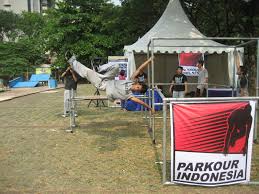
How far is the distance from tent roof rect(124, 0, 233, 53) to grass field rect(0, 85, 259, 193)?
2.57 m

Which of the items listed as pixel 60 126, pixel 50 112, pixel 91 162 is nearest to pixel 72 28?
pixel 50 112

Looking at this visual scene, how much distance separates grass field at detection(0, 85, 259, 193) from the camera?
19.5ft

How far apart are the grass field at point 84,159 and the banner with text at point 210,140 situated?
0.26m

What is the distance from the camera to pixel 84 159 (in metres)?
7.61

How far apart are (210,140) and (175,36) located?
857 centimetres

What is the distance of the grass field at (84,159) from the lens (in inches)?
233

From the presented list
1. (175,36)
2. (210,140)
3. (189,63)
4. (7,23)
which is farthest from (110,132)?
(7,23)

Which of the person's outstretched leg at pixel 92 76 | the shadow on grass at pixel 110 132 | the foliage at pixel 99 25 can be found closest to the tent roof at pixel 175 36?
the shadow on grass at pixel 110 132

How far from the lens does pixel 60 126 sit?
38.0ft

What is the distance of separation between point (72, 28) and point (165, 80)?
24.1m

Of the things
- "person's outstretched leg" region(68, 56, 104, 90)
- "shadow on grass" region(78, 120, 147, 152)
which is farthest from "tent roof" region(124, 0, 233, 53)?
"person's outstretched leg" region(68, 56, 104, 90)

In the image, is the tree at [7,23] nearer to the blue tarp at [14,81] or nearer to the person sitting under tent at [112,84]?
the blue tarp at [14,81]

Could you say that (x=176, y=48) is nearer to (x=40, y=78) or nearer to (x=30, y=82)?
(x=30, y=82)

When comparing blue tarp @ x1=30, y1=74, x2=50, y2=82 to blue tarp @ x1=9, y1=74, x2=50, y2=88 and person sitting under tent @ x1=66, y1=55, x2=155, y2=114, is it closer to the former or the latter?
blue tarp @ x1=9, y1=74, x2=50, y2=88
